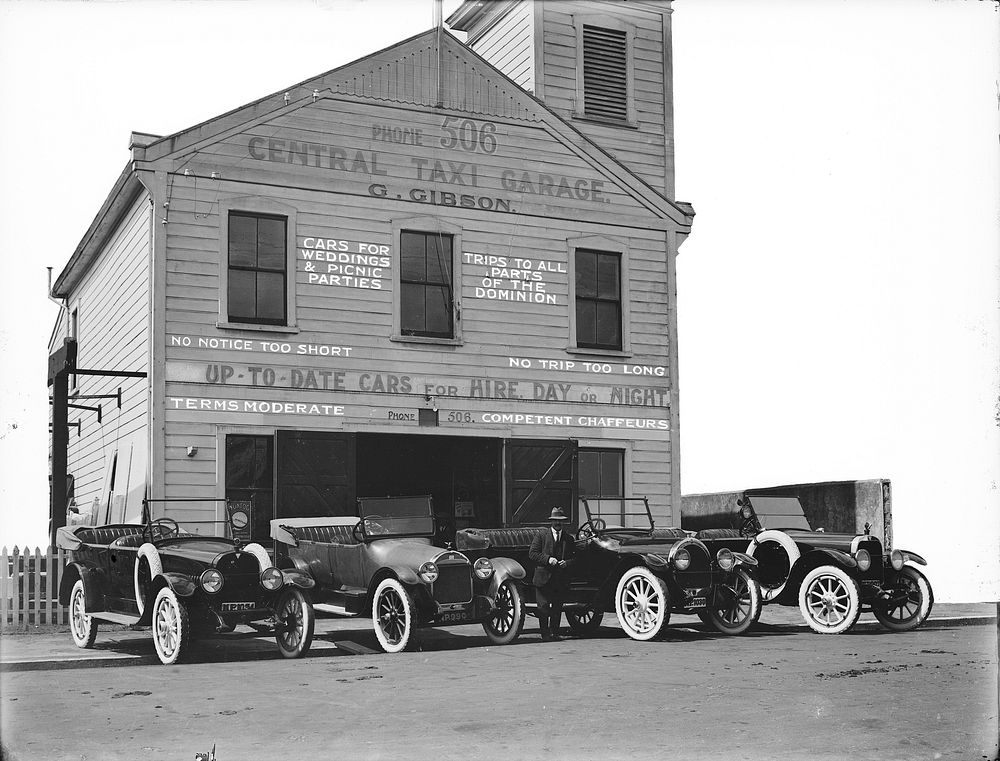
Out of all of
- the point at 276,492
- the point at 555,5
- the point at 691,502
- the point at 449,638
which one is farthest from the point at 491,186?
the point at 691,502

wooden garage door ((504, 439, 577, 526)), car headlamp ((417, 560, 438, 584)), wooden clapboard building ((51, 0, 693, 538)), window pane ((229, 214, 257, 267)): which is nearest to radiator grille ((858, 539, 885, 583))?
wooden clapboard building ((51, 0, 693, 538))

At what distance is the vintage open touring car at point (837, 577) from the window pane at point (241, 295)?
708cm

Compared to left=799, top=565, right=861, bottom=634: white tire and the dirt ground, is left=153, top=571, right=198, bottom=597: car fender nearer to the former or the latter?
the dirt ground

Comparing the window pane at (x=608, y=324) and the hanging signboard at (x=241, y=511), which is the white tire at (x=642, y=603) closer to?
the hanging signboard at (x=241, y=511)

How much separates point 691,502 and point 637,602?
1142 cm

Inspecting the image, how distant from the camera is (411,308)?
57.4ft

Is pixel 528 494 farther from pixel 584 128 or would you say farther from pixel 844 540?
pixel 584 128

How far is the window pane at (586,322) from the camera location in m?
18.5

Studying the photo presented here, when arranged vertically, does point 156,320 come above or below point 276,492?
above

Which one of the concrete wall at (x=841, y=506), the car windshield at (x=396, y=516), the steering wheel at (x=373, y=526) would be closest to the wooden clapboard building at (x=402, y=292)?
the concrete wall at (x=841, y=506)

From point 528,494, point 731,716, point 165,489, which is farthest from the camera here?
point 528,494

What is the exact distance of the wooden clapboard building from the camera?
52.8ft

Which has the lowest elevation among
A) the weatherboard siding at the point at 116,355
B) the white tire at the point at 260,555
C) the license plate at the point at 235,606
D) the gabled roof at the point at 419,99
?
the license plate at the point at 235,606

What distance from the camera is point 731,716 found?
823cm
